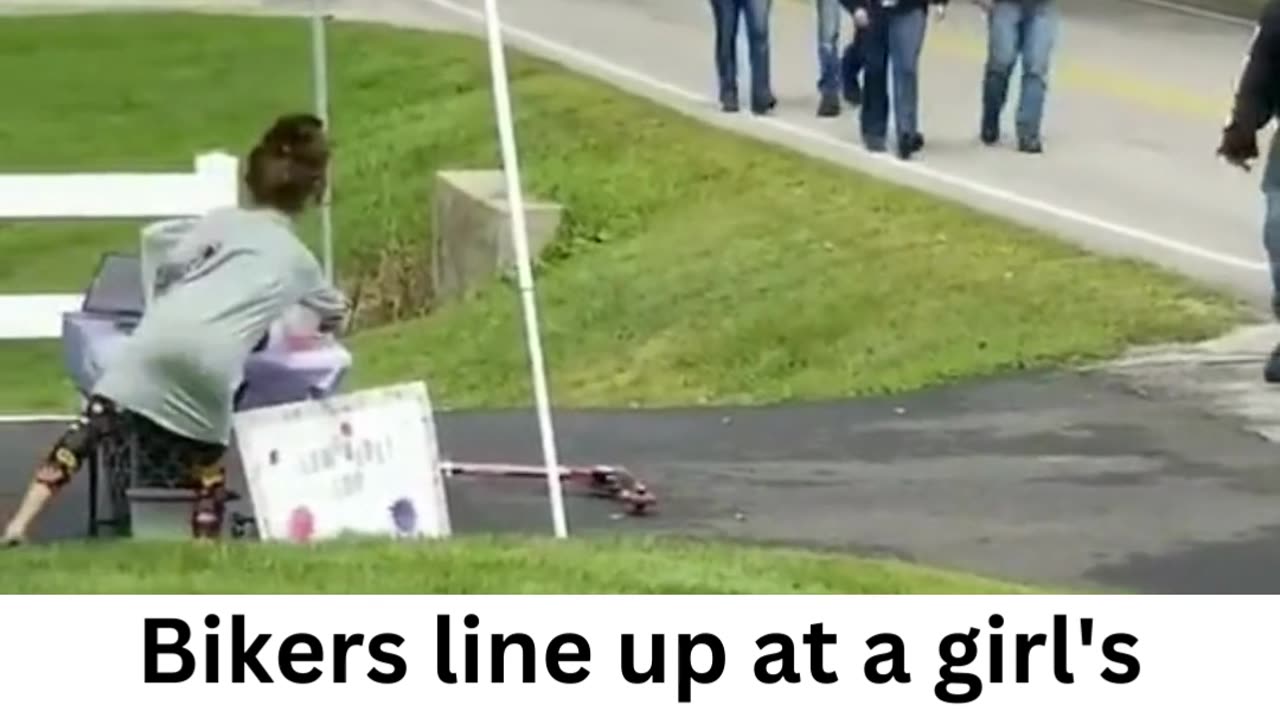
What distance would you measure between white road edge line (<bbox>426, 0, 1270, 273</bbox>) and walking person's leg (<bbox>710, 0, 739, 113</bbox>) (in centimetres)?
41

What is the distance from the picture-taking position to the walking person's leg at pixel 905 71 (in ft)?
63.3

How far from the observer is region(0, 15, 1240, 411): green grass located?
1515cm

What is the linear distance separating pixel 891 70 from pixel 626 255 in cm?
217

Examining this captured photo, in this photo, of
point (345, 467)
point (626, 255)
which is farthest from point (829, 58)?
point (345, 467)

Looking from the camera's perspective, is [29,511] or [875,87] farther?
[875,87]

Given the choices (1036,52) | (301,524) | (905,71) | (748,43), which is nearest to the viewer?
(301,524)

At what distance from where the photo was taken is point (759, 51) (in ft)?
71.5

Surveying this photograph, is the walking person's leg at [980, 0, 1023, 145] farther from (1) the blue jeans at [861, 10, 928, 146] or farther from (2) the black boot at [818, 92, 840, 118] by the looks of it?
(2) the black boot at [818, 92, 840, 118]

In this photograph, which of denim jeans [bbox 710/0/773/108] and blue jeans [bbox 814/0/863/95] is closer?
denim jeans [bbox 710/0/773/108]

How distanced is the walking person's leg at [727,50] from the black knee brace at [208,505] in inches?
488

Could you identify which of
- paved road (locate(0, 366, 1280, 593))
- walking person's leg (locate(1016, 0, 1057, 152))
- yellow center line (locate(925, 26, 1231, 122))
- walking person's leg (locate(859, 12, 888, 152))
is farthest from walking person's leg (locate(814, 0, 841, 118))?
paved road (locate(0, 366, 1280, 593))

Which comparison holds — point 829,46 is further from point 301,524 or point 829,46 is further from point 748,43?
point 301,524

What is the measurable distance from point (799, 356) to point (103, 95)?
1449cm

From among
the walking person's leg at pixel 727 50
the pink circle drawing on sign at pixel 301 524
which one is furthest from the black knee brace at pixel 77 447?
the walking person's leg at pixel 727 50
